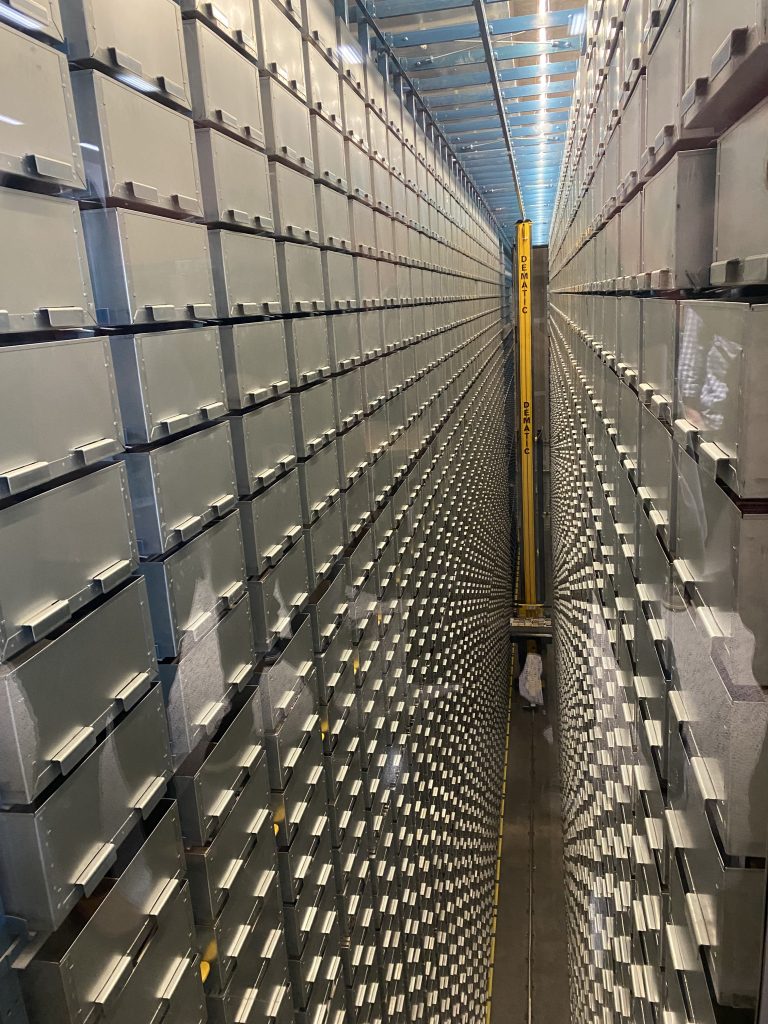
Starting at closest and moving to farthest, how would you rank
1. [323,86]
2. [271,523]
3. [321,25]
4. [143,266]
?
[143,266]
[271,523]
[321,25]
[323,86]

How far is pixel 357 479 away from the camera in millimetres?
7523

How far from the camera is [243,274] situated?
4844mm

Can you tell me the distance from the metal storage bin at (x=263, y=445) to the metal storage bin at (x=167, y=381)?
0.35 m

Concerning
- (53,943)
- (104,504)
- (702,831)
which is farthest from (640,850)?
(104,504)

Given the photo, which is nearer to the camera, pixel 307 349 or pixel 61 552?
pixel 61 552

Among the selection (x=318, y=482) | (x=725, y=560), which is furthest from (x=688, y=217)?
(x=318, y=482)

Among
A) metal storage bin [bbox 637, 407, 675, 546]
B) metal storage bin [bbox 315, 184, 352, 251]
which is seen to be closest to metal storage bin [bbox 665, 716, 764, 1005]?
metal storage bin [bbox 637, 407, 675, 546]

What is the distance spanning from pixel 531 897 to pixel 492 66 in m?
13.5

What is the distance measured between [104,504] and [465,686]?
11.2 metres

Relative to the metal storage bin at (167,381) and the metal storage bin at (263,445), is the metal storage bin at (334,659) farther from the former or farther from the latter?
the metal storage bin at (167,381)

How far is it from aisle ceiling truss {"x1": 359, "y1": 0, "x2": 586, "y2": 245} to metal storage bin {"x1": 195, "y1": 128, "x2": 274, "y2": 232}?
364 cm

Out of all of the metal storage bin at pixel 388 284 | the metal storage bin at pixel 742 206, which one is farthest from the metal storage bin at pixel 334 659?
the metal storage bin at pixel 742 206

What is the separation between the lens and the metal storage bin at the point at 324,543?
6227 millimetres

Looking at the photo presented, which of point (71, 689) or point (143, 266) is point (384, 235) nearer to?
point (143, 266)
